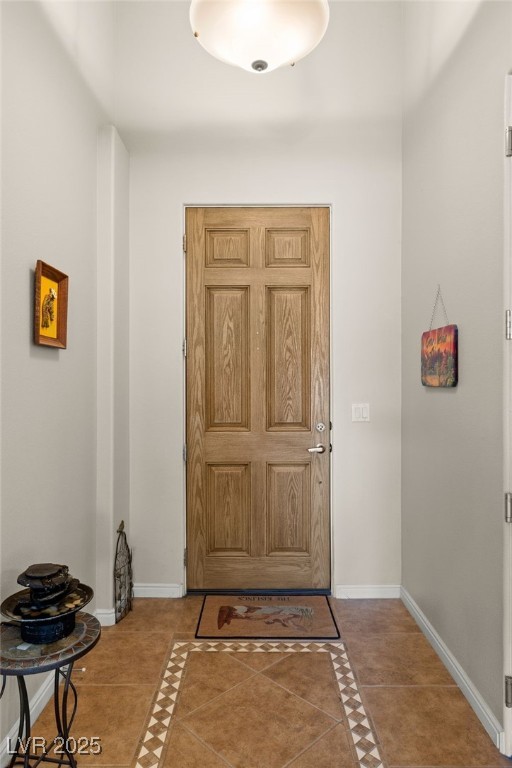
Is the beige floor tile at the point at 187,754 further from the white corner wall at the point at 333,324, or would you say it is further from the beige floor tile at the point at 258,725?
the white corner wall at the point at 333,324

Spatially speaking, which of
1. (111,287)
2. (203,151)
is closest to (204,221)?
(203,151)

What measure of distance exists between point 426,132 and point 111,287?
5.83ft

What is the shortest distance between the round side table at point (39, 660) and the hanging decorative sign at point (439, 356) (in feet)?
5.42

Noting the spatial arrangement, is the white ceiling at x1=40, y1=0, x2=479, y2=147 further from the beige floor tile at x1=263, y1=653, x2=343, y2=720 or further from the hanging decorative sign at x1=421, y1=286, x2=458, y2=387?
the beige floor tile at x1=263, y1=653, x2=343, y2=720

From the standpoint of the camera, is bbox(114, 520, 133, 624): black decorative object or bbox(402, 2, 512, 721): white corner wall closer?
bbox(402, 2, 512, 721): white corner wall

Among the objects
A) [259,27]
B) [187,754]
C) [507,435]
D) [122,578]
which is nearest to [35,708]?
[187,754]

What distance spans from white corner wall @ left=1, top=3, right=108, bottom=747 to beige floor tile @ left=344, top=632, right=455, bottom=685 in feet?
4.42

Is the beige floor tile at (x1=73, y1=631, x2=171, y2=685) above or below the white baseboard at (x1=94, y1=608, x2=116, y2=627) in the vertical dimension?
below

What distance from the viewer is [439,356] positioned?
215 centimetres

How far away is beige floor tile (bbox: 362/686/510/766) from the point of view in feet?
5.30

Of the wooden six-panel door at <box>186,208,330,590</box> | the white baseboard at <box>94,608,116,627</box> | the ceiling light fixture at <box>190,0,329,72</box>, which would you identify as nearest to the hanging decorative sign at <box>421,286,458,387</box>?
the wooden six-panel door at <box>186,208,330,590</box>

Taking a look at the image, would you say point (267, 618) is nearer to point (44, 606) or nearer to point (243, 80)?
point (44, 606)

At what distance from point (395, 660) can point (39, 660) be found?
157cm

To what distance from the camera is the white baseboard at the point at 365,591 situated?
2805 millimetres
